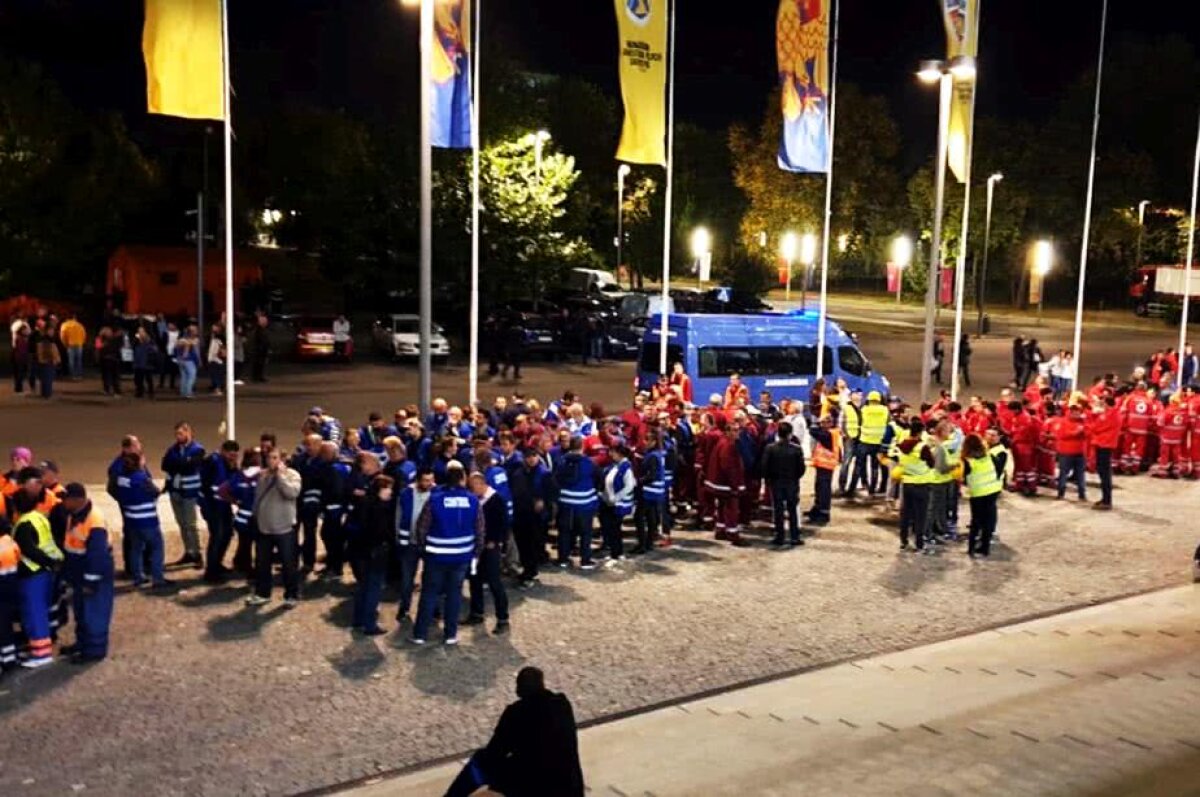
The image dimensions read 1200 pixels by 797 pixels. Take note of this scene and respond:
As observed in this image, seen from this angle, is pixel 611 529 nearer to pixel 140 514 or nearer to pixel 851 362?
pixel 140 514

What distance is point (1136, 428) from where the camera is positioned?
2036cm

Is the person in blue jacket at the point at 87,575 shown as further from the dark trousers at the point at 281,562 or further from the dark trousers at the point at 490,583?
the dark trousers at the point at 490,583

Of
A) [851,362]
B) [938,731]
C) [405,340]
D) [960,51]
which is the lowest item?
[938,731]

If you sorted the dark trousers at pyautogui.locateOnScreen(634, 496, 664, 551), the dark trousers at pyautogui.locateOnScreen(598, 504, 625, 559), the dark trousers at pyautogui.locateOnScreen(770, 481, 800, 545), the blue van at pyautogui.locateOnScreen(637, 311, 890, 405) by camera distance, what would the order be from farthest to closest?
1. the blue van at pyautogui.locateOnScreen(637, 311, 890, 405)
2. the dark trousers at pyautogui.locateOnScreen(770, 481, 800, 545)
3. the dark trousers at pyautogui.locateOnScreen(634, 496, 664, 551)
4. the dark trousers at pyautogui.locateOnScreen(598, 504, 625, 559)

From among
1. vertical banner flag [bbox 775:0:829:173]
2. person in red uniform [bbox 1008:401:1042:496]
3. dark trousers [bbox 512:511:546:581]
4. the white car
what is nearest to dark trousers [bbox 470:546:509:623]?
dark trousers [bbox 512:511:546:581]

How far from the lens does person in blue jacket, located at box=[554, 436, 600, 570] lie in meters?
12.6

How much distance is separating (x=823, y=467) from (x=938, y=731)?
7101 mm

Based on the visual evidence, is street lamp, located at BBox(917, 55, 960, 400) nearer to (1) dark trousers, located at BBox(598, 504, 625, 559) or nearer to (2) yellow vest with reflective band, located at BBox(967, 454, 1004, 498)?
(2) yellow vest with reflective band, located at BBox(967, 454, 1004, 498)

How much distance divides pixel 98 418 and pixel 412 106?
66.2 ft

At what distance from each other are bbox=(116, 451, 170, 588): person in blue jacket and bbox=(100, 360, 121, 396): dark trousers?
48.7 feet

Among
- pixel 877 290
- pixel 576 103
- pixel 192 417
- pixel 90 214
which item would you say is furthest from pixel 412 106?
pixel 877 290

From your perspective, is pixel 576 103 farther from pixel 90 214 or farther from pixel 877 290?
pixel 90 214

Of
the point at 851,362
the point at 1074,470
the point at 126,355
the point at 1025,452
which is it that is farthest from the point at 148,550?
the point at 126,355

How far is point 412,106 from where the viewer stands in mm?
39312
